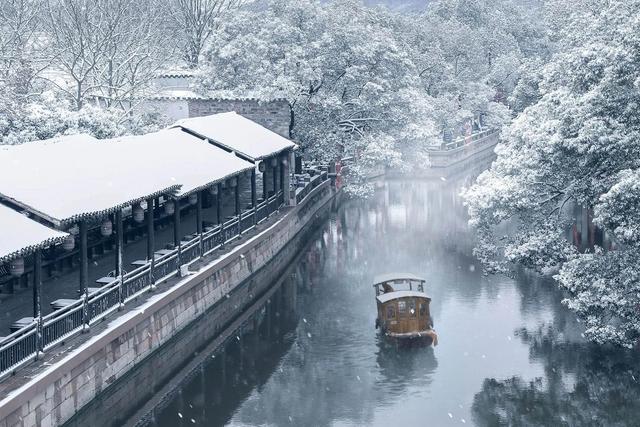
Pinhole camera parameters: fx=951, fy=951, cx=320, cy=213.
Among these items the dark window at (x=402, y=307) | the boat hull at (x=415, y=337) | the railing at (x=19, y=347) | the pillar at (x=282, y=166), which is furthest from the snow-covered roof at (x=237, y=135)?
the railing at (x=19, y=347)

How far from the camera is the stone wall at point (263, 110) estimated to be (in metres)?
52.7

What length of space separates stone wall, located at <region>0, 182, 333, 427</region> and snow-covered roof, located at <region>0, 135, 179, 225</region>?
121 inches

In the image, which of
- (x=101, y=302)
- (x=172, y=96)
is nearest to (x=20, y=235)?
(x=101, y=302)

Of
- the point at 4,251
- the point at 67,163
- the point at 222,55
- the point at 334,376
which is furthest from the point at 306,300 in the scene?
the point at 222,55

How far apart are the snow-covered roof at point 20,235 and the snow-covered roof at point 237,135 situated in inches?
738

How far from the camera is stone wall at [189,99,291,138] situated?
52688mm

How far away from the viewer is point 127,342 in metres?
24.9

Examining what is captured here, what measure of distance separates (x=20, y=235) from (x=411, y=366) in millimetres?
12188

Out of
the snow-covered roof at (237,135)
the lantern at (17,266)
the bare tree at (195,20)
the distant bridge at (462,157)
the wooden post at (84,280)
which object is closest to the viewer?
the lantern at (17,266)

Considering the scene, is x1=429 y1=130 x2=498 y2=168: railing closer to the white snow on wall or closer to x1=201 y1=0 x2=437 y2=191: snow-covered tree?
x1=201 y1=0 x2=437 y2=191: snow-covered tree

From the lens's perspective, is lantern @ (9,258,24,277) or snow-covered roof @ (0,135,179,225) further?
snow-covered roof @ (0,135,179,225)

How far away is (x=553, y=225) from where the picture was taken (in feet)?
92.0

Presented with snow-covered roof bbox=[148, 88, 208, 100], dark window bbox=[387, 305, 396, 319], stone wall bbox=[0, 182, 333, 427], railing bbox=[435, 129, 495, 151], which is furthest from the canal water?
railing bbox=[435, 129, 495, 151]

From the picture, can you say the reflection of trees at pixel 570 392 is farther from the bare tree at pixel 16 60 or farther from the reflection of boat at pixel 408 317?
the bare tree at pixel 16 60
